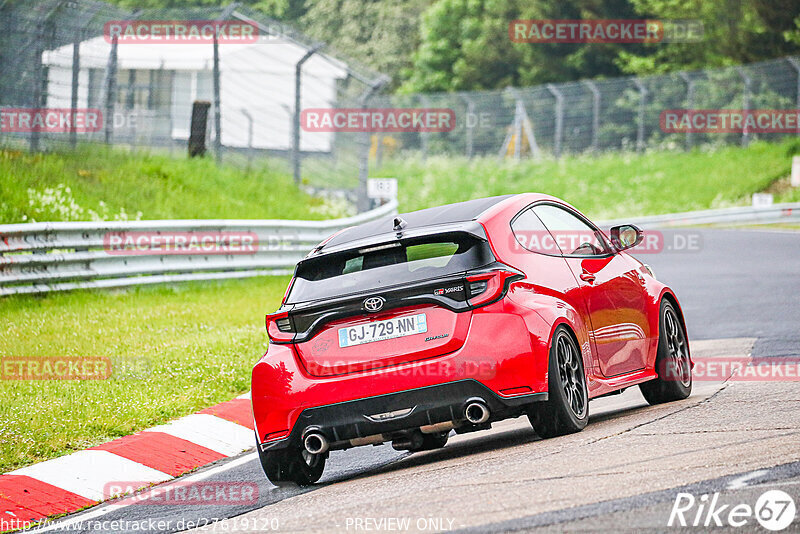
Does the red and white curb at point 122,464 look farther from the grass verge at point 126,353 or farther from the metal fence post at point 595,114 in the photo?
the metal fence post at point 595,114

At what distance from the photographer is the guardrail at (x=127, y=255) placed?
50.6ft

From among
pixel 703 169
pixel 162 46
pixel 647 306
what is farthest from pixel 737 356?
pixel 703 169

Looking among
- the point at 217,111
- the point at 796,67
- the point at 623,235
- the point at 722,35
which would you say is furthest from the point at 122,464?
the point at 722,35

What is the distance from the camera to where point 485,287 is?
277 inches

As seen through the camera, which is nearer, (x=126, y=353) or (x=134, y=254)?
(x=126, y=353)

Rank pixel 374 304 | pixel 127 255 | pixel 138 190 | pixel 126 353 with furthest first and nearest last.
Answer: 1. pixel 138 190
2. pixel 127 255
3. pixel 126 353
4. pixel 374 304

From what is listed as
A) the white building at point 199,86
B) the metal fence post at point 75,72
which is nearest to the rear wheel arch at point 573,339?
the white building at point 199,86

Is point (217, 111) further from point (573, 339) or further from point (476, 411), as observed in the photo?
point (476, 411)

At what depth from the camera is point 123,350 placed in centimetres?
1238

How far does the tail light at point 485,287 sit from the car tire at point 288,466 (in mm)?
1228

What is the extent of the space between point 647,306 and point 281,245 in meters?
12.1

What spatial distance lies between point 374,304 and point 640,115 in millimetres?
36769

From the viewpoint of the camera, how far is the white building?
2145 centimetres

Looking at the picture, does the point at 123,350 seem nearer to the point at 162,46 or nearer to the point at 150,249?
the point at 150,249
